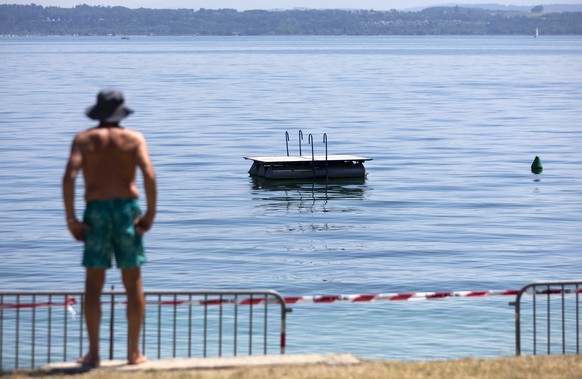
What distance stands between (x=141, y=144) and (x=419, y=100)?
350 ft

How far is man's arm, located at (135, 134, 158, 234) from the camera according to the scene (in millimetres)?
10484

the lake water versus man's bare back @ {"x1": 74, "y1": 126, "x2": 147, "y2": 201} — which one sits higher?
man's bare back @ {"x1": 74, "y1": 126, "x2": 147, "y2": 201}

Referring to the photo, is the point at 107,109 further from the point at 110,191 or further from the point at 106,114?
the point at 110,191

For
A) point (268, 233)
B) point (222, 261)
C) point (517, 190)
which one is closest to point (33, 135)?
point (517, 190)

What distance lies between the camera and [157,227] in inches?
1492

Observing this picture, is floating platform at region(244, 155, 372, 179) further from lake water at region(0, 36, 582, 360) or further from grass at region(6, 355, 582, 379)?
grass at region(6, 355, 582, 379)

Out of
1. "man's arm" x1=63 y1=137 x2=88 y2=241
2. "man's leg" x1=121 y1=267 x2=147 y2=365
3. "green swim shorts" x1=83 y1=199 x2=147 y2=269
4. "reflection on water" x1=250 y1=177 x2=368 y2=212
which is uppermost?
"man's arm" x1=63 y1=137 x2=88 y2=241

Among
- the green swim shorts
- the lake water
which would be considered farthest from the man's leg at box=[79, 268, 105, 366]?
the lake water

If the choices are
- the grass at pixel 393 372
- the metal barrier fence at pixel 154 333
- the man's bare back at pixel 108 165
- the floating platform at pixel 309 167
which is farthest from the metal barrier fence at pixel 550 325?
the floating platform at pixel 309 167

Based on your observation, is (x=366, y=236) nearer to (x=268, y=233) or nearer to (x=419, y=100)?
(x=268, y=233)

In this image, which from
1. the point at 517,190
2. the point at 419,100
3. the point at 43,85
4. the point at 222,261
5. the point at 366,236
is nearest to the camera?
the point at 222,261

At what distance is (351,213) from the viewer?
42.8m

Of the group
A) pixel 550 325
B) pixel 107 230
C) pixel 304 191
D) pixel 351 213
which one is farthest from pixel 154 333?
pixel 304 191

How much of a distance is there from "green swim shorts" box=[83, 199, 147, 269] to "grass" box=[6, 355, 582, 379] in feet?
3.24
